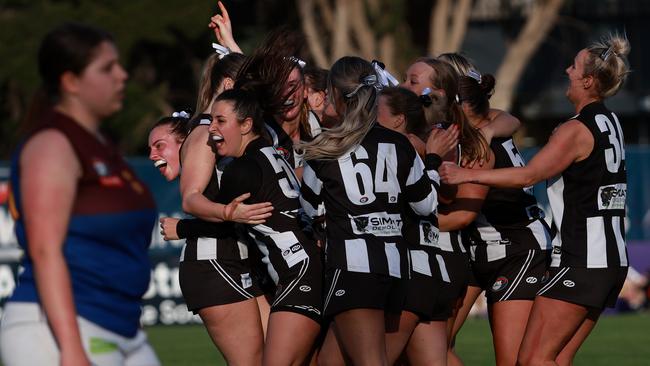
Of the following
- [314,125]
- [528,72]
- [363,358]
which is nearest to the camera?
[363,358]

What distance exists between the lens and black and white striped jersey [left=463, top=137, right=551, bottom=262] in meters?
7.54

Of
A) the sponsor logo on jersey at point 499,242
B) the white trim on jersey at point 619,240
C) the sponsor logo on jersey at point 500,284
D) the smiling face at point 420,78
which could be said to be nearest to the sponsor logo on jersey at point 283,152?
the smiling face at point 420,78

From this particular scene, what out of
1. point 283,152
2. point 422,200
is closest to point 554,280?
point 422,200

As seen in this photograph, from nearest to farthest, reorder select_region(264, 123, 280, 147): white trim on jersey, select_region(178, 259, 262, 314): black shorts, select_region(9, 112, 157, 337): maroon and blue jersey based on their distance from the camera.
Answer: select_region(9, 112, 157, 337): maroon and blue jersey, select_region(178, 259, 262, 314): black shorts, select_region(264, 123, 280, 147): white trim on jersey

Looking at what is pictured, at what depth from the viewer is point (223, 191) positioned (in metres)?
6.61

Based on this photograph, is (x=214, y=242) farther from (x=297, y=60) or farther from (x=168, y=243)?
(x=168, y=243)

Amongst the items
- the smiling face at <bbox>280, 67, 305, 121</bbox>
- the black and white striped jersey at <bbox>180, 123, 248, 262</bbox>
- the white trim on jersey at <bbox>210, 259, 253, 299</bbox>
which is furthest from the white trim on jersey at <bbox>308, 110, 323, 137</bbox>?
the white trim on jersey at <bbox>210, 259, 253, 299</bbox>

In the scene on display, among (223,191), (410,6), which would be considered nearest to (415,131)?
(223,191)

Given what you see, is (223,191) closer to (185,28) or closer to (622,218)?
(622,218)

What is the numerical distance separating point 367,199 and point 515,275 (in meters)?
Answer: 1.65

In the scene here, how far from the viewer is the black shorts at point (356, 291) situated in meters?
6.17

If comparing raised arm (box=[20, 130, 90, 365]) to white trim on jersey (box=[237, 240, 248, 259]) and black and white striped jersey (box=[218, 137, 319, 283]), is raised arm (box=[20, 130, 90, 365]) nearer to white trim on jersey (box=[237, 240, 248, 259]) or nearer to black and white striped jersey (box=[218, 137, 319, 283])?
black and white striped jersey (box=[218, 137, 319, 283])

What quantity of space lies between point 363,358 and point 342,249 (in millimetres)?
571

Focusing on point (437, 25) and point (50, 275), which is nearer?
point (50, 275)
